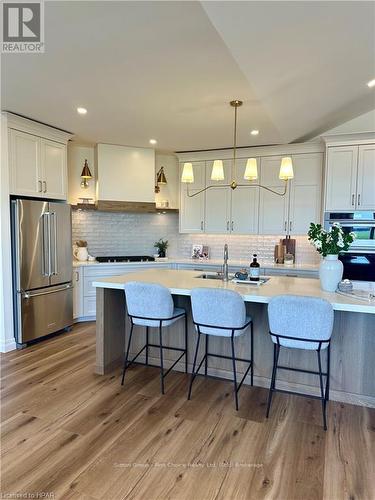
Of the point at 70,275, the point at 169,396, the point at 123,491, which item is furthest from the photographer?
the point at 70,275

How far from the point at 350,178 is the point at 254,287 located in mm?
2296

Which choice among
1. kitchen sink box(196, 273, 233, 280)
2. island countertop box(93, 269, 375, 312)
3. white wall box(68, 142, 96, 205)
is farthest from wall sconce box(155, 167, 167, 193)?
kitchen sink box(196, 273, 233, 280)

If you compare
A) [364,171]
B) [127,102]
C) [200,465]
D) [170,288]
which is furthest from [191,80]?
[200,465]

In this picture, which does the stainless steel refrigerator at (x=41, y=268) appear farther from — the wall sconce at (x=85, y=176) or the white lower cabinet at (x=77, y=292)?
the wall sconce at (x=85, y=176)

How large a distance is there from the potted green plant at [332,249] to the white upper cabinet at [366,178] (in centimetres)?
167

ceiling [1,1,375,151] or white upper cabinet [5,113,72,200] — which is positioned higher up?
ceiling [1,1,375,151]

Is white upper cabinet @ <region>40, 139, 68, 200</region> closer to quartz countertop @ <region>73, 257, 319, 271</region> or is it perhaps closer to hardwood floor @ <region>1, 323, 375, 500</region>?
quartz countertop @ <region>73, 257, 319, 271</region>

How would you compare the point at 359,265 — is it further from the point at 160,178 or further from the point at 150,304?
the point at 160,178

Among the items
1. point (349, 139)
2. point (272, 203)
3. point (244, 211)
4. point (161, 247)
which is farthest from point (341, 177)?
point (161, 247)

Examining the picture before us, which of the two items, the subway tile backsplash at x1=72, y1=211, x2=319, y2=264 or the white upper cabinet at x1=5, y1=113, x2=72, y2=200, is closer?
the white upper cabinet at x1=5, y1=113, x2=72, y2=200

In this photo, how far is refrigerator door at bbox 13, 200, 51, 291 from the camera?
3727mm

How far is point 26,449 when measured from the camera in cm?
206

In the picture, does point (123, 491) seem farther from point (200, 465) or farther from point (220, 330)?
point (220, 330)

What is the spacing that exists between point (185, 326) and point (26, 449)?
1559 mm
